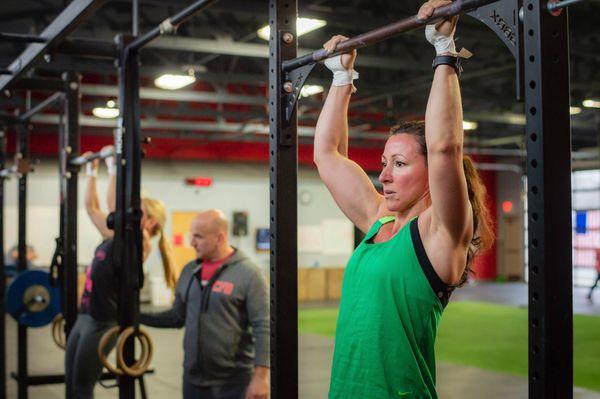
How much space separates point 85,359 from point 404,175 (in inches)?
125

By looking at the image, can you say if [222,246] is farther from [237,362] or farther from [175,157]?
[175,157]

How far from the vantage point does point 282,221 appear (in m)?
2.51

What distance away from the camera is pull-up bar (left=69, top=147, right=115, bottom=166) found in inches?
167

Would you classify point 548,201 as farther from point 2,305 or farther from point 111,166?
point 2,305

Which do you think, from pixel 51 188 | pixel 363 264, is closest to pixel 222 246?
pixel 363 264

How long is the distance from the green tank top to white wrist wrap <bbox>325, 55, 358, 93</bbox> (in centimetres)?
57

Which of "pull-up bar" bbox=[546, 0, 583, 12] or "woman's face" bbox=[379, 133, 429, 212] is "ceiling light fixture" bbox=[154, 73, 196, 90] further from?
"pull-up bar" bbox=[546, 0, 583, 12]

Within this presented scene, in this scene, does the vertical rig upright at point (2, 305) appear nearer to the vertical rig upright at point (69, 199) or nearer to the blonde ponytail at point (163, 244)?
the vertical rig upright at point (69, 199)

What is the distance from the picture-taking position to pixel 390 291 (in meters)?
2.05

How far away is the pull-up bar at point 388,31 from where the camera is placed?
1750 mm

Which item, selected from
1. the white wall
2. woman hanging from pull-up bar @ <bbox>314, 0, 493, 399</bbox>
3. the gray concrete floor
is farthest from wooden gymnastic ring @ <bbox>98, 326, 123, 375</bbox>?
the white wall

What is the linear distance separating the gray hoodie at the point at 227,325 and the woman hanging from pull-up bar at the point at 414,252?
1793 millimetres

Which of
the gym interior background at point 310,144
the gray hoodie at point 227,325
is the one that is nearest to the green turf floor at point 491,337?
the gym interior background at point 310,144

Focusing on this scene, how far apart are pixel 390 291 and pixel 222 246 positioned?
92.4 inches
